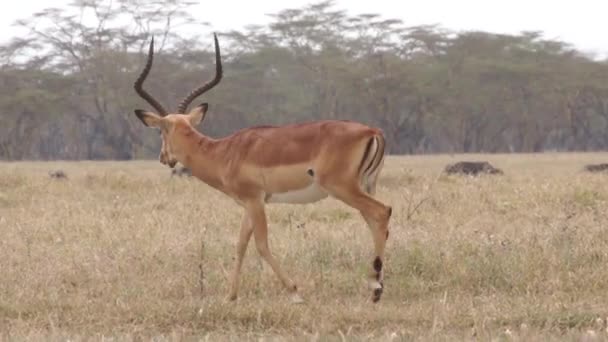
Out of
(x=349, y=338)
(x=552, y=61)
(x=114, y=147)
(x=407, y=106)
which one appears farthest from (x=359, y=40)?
(x=349, y=338)

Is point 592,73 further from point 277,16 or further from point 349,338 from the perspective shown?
point 349,338

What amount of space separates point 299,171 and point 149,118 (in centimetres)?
110

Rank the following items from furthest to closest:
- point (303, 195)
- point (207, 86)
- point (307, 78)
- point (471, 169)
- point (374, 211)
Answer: point (307, 78) → point (471, 169) → point (207, 86) → point (303, 195) → point (374, 211)

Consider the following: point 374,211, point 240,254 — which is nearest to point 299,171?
point 374,211

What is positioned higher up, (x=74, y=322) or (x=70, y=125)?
(x=74, y=322)

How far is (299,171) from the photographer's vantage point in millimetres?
6137

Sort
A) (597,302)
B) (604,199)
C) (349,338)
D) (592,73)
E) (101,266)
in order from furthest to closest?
1. (592,73)
2. (604,199)
3. (101,266)
4. (597,302)
5. (349,338)

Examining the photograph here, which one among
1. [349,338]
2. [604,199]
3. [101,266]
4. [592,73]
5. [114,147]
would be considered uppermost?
[349,338]

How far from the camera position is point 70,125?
46156 mm

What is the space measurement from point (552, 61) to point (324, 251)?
35.9 metres

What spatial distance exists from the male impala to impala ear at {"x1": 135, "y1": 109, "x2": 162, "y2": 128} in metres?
0.01

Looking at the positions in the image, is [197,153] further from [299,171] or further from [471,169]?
[471,169]

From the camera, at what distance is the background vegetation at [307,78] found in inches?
1569

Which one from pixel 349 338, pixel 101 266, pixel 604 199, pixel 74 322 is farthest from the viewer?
pixel 604 199
